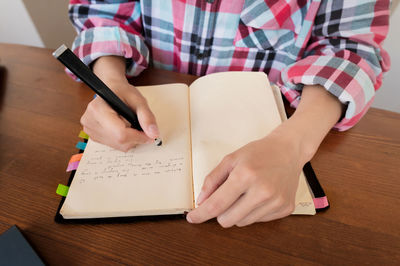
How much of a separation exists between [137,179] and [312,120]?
309 millimetres

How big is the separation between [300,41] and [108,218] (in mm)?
517

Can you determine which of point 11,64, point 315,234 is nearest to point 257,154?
point 315,234

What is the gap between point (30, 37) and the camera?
1.01 meters

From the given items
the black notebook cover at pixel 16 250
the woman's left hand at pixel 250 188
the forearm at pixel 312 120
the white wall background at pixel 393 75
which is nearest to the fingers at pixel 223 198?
the woman's left hand at pixel 250 188

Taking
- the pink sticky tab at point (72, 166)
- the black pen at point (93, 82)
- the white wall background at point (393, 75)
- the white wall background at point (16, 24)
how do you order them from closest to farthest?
1. the black pen at point (93, 82)
2. the pink sticky tab at point (72, 166)
3. the white wall background at point (393, 75)
4. the white wall background at point (16, 24)

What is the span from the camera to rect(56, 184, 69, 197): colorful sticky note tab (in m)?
0.34

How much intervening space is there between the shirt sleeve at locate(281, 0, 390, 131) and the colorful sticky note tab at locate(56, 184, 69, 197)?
0.44 meters

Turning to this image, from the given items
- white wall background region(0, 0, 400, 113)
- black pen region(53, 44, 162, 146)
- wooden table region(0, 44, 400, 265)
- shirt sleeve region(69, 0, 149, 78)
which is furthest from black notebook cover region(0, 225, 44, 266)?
white wall background region(0, 0, 400, 113)

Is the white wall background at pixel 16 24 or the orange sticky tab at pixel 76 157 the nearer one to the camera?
the orange sticky tab at pixel 76 157

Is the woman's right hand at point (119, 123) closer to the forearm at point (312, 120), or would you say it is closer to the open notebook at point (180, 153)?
the open notebook at point (180, 153)

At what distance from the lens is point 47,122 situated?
44 centimetres

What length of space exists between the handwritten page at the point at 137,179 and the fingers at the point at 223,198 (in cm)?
4

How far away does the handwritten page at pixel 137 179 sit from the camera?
32 centimetres

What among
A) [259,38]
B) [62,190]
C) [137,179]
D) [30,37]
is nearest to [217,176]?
[137,179]
